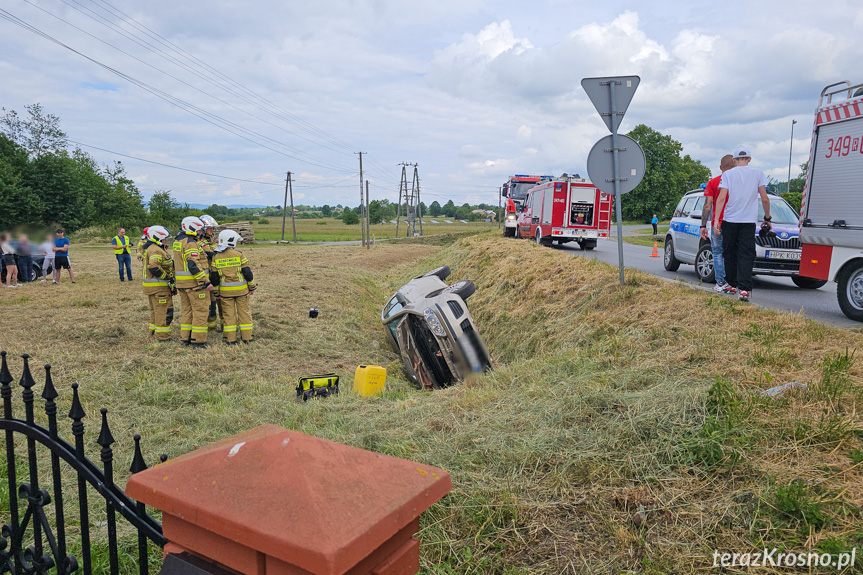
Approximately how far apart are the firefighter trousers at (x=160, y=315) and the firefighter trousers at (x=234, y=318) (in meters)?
1.02

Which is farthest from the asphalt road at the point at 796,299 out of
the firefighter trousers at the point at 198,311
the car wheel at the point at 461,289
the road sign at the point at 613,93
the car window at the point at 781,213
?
the firefighter trousers at the point at 198,311

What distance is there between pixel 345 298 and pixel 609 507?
12332 millimetres

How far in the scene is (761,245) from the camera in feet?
30.4

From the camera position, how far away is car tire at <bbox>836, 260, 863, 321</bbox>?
21.2 feet

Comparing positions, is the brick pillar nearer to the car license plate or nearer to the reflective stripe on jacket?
the reflective stripe on jacket

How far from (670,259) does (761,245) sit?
2906 mm

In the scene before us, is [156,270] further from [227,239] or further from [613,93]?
[613,93]

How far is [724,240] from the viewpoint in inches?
282

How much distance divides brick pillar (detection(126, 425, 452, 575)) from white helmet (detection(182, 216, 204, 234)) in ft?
30.1

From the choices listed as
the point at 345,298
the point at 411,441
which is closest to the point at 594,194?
the point at 345,298

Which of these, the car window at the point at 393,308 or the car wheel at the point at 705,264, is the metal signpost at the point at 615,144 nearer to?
the car window at the point at 393,308

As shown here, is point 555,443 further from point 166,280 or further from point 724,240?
point 166,280

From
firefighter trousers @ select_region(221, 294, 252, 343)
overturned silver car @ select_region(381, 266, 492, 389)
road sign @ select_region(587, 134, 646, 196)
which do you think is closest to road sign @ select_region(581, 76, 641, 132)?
road sign @ select_region(587, 134, 646, 196)

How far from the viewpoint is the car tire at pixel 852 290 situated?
6.48 metres
